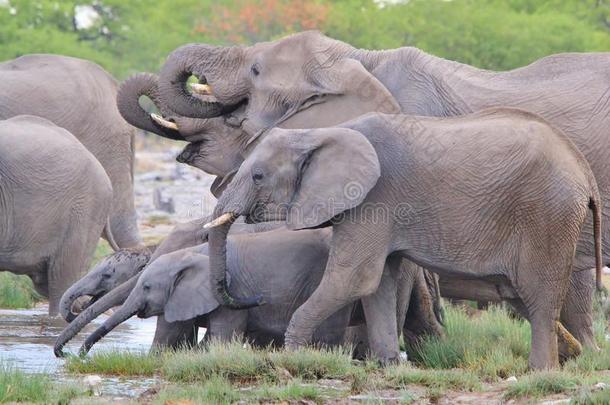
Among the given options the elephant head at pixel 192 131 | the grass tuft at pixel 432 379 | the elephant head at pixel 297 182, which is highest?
the elephant head at pixel 192 131

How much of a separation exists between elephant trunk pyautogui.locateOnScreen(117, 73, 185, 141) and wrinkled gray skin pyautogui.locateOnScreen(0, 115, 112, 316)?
0.73 meters

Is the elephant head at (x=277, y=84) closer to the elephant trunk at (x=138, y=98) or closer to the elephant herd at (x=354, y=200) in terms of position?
the elephant herd at (x=354, y=200)

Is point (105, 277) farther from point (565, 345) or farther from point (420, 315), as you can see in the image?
point (565, 345)

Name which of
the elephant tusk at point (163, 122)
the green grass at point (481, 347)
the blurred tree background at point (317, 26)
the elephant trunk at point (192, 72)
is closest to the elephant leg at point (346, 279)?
the green grass at point (481, 347)

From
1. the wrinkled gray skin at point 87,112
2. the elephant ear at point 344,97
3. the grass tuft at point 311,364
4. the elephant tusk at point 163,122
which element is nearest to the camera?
the grass tuft at point 311,364

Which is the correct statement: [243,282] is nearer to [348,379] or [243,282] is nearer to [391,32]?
[348,379]

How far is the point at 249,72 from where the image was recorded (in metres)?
10.2

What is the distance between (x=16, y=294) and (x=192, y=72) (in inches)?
123

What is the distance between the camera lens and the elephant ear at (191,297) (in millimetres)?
8922

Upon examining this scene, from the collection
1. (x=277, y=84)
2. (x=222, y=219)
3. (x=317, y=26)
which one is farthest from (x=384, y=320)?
(x=317, y=26)

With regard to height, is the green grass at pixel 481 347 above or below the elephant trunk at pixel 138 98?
below

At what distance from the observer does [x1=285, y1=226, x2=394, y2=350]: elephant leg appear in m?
8.59

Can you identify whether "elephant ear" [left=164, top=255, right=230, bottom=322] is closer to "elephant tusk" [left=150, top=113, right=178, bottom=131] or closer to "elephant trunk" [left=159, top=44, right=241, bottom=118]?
"elephant trunk" [left=159, top=44, right=241, bottom=118]

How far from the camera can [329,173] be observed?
8.66 metres
